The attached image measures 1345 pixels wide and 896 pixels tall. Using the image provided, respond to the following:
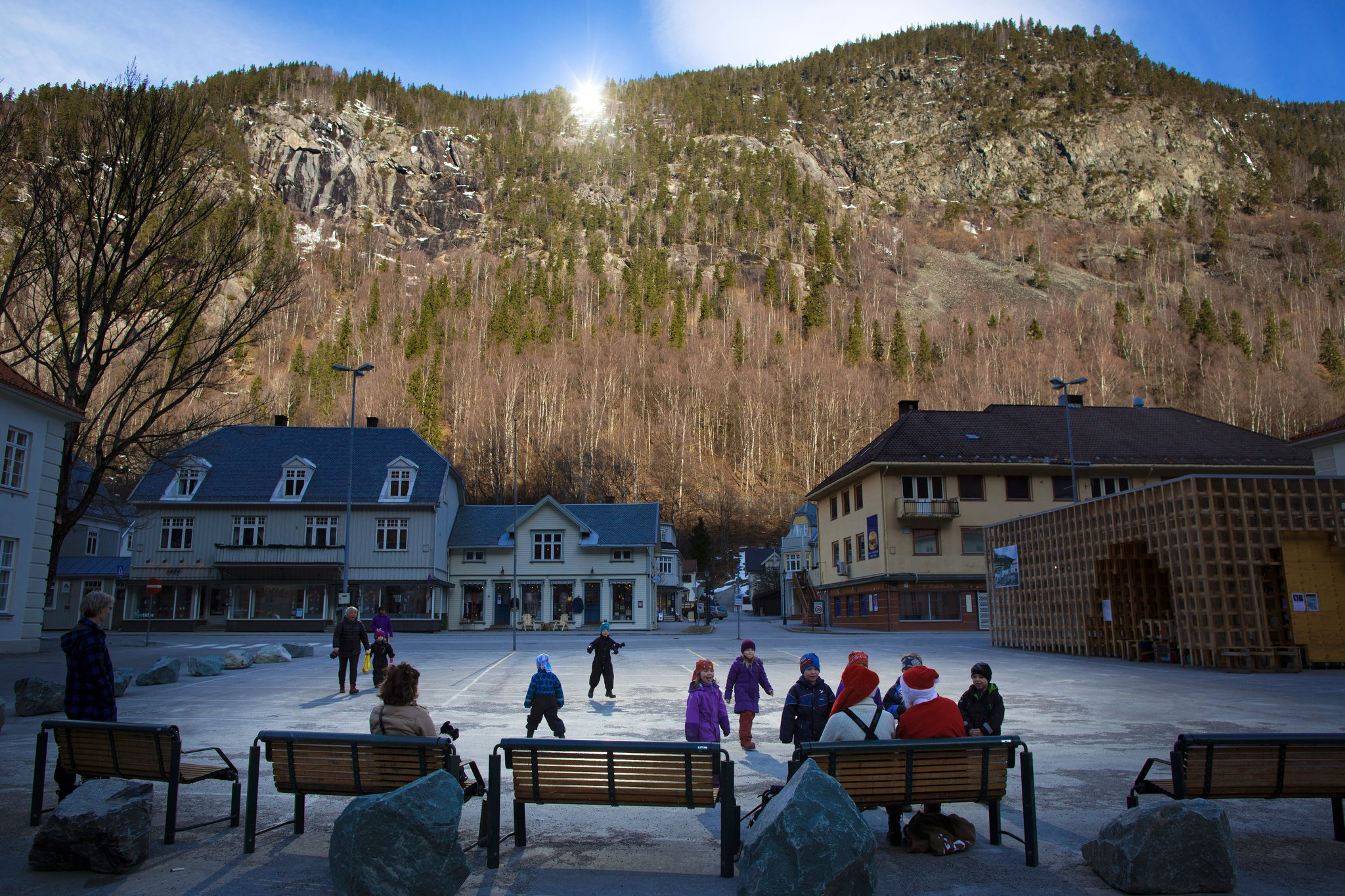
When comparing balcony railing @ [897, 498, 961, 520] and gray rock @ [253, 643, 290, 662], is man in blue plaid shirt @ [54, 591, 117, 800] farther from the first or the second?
balcony railing @ [897, 498, 961, 520]

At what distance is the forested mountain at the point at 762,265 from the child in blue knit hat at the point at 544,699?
2037 cm

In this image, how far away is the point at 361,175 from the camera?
14988 centimetres

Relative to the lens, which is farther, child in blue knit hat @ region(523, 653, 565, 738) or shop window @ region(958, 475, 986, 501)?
shop window @ region(958, 475, 986, 501)

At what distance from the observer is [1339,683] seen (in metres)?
15.8

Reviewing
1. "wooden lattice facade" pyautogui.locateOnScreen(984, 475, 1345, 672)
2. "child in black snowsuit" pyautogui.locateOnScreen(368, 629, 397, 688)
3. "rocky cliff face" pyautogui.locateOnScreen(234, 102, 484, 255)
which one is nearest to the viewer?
"child in black snowsuit" pyautogui.locateOnScreen(368, 629, 397, 688)

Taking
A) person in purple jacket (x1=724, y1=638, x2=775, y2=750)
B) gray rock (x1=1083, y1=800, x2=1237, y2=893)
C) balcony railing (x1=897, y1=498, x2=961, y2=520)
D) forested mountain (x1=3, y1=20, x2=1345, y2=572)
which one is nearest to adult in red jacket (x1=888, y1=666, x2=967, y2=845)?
gray rock (x1=1083, y1=800, x2=1237, y2=893)

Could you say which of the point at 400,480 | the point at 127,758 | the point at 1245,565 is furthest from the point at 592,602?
the point at 127,758

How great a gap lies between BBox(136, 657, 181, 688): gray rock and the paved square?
486 mm

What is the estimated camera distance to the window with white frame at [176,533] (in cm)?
4488

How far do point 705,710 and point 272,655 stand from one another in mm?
18087

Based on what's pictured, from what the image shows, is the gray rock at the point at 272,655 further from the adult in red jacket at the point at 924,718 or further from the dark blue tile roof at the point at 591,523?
the dark blue tile roof at the point at 591,523

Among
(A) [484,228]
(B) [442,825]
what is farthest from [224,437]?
(A) [484,228]

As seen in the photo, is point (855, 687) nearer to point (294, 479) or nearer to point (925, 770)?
point (925, 770)

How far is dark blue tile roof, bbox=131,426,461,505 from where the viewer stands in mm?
45688
